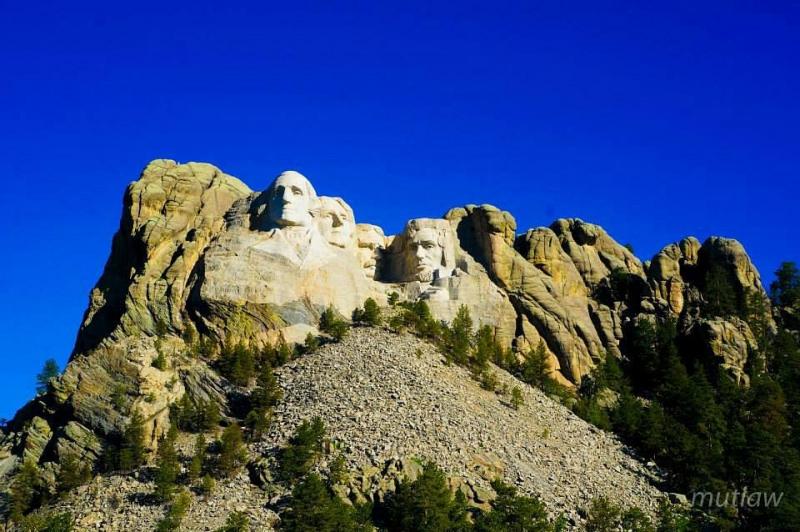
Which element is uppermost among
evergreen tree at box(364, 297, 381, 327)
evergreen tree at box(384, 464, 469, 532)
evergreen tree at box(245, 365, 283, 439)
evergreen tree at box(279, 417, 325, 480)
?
evergreen tree at box(364, 297, 381, 327)

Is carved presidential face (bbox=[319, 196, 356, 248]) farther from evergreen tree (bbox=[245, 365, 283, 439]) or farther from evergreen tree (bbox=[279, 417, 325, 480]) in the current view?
evergreen tree (bbox=[279, 417, 325, 480])

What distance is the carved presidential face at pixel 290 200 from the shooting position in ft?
293

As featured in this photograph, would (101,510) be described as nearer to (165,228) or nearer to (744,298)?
(165,228)

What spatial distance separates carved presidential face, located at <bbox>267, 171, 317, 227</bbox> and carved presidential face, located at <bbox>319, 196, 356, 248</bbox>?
160 centimetres

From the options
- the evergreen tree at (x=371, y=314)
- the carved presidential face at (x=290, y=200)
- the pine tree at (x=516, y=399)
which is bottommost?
the pine tree at (x=516, y=399)

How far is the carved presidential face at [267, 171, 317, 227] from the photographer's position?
8919 centimetres

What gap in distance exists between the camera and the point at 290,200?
8944 centimetres

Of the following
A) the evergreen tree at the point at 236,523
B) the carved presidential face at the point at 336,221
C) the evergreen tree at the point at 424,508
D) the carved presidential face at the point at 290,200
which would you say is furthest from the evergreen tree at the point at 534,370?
the evergreen tree at the point at 236,523

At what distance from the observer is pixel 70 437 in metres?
75.2

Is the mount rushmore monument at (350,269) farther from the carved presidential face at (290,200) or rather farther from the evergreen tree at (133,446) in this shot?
the evergreen tree at (133,446)

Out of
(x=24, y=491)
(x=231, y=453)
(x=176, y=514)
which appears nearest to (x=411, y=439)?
(x=231, y=453)

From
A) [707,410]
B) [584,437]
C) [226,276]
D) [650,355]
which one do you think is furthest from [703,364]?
[226,276]

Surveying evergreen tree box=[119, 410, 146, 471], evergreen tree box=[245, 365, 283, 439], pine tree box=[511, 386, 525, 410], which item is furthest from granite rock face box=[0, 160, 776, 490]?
pine tree box=[511, 386, 525, 410]

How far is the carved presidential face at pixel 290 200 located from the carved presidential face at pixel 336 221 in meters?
1.60
